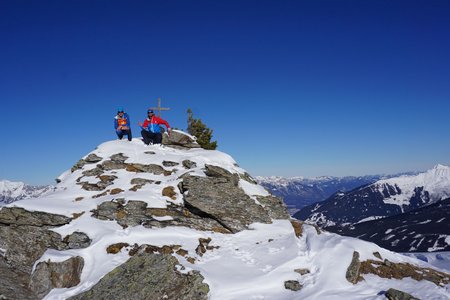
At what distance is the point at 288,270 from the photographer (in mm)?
15688

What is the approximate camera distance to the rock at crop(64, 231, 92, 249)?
718 inches

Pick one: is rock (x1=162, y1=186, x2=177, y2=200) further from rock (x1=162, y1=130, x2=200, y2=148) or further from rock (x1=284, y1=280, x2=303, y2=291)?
rock (x1=284, y1=280, x2=303, y2=291)

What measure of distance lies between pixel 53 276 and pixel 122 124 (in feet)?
66.8

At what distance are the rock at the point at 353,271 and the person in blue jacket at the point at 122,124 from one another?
25.4 metres

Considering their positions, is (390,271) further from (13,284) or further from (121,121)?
(121,121)

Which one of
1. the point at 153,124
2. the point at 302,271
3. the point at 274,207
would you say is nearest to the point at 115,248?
the point at 302,271

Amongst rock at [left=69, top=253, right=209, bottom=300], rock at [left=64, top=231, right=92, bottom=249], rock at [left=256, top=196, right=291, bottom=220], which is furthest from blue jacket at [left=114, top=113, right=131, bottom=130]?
rock at [left=69, top=253, right=209, bottom=300]

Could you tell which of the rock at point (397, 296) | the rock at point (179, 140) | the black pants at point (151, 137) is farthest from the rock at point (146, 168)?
the rock at point (397, 296)

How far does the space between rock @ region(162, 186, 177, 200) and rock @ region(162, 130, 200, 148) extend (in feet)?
36.9

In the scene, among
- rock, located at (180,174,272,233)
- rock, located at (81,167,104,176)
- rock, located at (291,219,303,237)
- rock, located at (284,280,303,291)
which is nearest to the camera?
rock, located at (284,280,303,291)

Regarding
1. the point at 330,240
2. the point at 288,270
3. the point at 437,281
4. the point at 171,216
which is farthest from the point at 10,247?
the point at 437,281

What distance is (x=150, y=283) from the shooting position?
44.8ft

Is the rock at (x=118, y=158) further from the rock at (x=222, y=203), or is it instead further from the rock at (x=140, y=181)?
the rock at (x=222, y=203)

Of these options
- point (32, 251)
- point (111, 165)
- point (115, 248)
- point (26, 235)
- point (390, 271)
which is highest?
point (111, 165)
